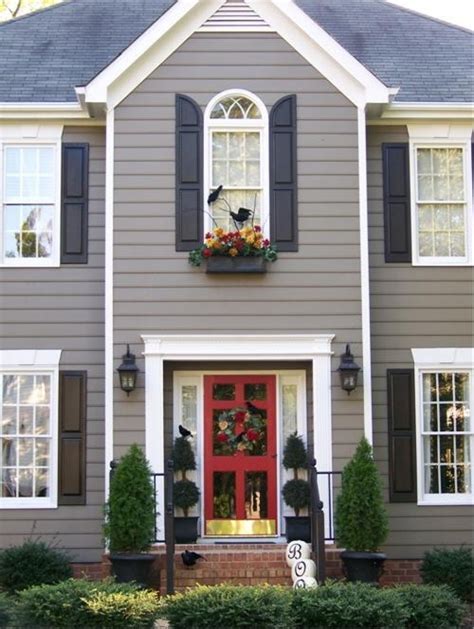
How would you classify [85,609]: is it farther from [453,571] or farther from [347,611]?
[453,571]

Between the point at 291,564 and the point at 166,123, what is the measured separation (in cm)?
522

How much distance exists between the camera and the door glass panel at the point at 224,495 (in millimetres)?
13273

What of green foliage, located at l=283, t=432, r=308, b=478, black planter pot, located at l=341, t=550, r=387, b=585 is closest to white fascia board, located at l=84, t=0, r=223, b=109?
green foliage, located at l=283, t=432, r=308, b=478

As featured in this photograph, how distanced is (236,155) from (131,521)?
4.44 meters

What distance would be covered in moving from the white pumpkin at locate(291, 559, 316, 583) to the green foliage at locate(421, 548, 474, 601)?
1.69 m

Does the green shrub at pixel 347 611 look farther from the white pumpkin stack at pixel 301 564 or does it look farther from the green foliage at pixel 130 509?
the green foliage at pixel 130 509

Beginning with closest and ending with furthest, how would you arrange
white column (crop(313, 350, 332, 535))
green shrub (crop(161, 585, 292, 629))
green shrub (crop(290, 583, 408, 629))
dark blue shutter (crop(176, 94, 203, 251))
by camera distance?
green shrub (crop(161, 585, 292, 629)), green shrub (crop(290, 583, 408, 629)), white column (crop(313, 350, 332, 535)), dark blue shutter (crop(176, 94, 203, 251))

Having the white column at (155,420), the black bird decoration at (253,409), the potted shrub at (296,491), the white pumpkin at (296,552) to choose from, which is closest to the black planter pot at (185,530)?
the white column at (155,420)

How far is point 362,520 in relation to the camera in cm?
1208

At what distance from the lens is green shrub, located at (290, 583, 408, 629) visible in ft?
31.9

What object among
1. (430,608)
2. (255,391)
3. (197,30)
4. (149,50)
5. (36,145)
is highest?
(197,30)

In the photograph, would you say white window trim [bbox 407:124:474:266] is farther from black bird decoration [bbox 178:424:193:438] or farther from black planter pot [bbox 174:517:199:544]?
black planter pot [bbox 174:517:199:544]

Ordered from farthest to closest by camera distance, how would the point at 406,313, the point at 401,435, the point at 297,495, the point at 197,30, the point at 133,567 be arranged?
the point at 406,313
the point at 401,435
the point at 197,30
the point at 297,495
the point at 133,567

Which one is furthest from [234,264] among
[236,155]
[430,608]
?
[430,608]
